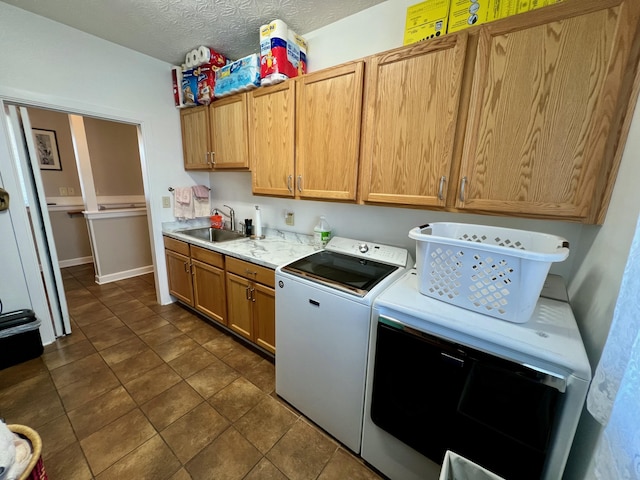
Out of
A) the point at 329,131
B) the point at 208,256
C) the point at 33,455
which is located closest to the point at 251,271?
the point at 208,256

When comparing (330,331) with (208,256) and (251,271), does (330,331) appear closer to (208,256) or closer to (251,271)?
(251,271)

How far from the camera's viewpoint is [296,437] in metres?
1.47

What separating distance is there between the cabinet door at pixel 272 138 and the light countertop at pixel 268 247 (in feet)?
1.52

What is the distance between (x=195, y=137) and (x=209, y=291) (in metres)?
1.61

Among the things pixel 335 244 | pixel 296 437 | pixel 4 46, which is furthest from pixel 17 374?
pixel 335 244

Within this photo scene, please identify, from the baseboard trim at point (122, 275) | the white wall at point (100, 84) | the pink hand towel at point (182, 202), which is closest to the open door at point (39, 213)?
the white wall at point (100, 84)

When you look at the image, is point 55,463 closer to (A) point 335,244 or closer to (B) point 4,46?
(A) point 335,244

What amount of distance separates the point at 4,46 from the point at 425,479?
372cm

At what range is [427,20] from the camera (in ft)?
4.26

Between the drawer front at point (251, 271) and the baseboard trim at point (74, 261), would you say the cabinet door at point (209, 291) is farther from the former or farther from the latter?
the baseboard trim at point (74, 261)

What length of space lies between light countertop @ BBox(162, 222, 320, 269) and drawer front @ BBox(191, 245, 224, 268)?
41mm

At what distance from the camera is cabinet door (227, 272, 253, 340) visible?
2.02m

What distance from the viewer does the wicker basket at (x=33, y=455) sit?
793mm

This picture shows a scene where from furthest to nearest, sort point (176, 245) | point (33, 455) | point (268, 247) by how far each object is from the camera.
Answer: point (176, 245) < point (268, 247) < point (33, 455)
